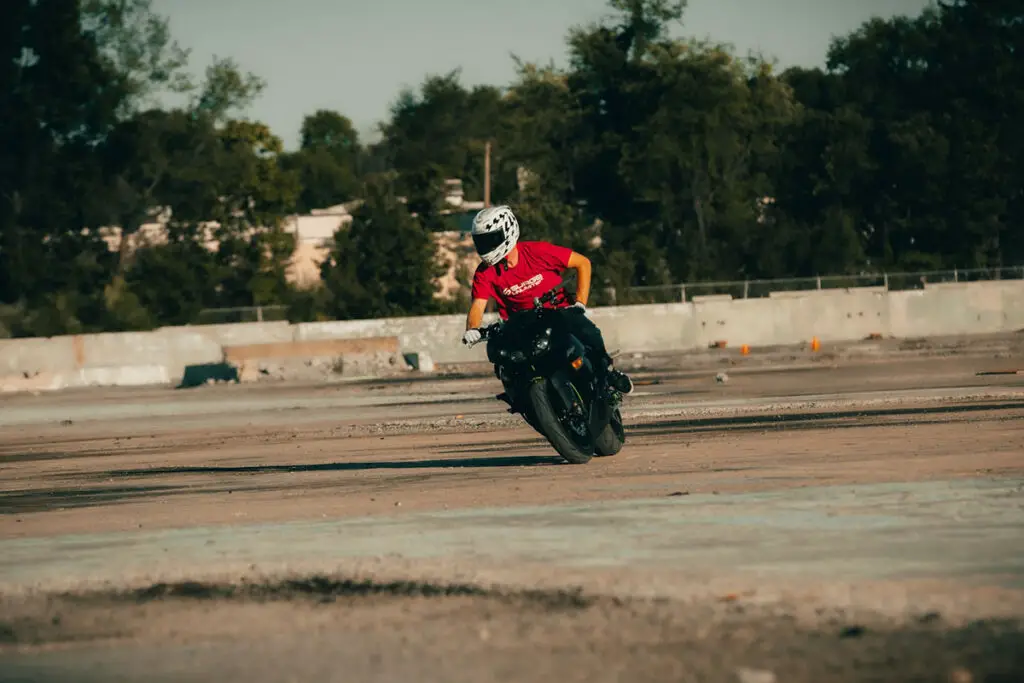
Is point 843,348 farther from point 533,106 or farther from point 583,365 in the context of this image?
point 533,106

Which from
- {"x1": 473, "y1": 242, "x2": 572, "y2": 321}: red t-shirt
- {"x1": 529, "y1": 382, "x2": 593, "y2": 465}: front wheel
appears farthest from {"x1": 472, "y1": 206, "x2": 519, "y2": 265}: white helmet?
{"x1": 529, "y1": 382, "x2": 593, "y2": 465}: front wheel

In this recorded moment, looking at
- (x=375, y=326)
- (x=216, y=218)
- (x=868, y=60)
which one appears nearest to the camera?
(x=375, y=326)

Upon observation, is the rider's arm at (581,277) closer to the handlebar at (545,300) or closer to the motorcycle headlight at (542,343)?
the handlebar at (545,300)

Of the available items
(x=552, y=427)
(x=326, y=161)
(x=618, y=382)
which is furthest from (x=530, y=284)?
(x=326, y=161)

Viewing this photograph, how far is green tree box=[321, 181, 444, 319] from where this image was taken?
2162 inches

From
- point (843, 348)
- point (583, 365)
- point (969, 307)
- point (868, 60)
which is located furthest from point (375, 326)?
point (868, 60)

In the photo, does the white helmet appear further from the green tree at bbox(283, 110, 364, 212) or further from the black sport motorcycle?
the green tree at bbox(283, 110, 364, 212)

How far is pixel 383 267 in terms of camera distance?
56125mm

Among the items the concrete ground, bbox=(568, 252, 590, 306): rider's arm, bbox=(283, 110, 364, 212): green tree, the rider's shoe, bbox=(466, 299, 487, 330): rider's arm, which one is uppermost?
bbox=(283, 110, 364, 212): green tree

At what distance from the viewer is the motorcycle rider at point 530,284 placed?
12.8 meters

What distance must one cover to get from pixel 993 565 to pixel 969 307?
47080mm

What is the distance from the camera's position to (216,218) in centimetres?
6975

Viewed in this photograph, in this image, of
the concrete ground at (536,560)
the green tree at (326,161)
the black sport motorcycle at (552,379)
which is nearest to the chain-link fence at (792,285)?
the concrete ground at (536,560)

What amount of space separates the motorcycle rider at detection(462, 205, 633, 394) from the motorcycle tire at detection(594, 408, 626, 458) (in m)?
0.31
